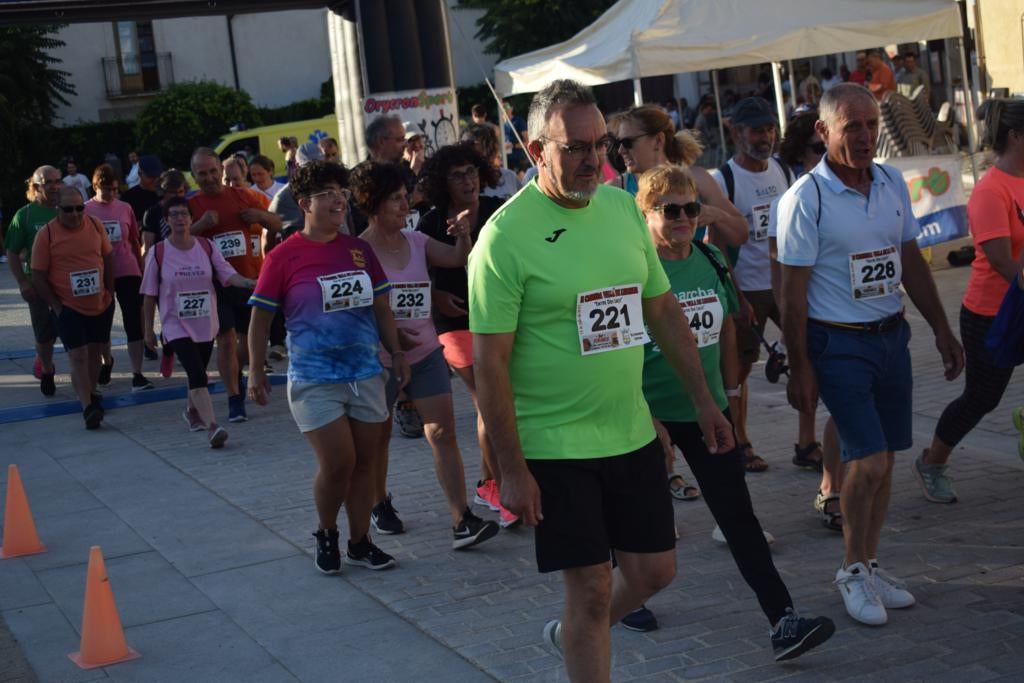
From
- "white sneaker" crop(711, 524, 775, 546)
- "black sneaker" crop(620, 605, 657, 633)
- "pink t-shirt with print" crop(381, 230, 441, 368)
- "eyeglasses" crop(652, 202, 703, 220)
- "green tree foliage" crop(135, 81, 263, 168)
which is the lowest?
"black sneaker" crop(620, 605, 657, 633)

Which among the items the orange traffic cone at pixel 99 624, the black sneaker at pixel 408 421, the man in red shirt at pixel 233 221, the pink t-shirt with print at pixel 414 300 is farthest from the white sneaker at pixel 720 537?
the man in red shirt at pixel 233 221

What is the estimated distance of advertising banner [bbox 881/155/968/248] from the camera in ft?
45.0

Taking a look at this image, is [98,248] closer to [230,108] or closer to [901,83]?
[901,83]

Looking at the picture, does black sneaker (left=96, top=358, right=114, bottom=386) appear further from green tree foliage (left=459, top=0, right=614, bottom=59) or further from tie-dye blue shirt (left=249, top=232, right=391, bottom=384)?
green tree foliage (left=459, top=0, right=614, bottom=59)

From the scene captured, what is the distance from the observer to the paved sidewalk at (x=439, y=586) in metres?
4.93

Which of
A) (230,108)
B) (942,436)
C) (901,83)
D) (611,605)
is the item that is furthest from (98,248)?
→ (230,108)

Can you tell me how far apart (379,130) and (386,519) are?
110 inches

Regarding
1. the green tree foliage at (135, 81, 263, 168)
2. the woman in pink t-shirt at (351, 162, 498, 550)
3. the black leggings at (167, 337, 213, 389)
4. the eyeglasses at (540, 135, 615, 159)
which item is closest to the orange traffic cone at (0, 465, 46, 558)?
the woman in pink t-shirt at (351, 162, 498, 550)

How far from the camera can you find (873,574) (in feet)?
17.0

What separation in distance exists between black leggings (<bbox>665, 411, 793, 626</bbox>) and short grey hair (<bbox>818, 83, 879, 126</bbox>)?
132 centimetres

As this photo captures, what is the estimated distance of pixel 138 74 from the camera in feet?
145

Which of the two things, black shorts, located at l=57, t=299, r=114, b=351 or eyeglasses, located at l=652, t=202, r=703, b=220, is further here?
black shorts, located at l=57, t=299, r=114, b=351

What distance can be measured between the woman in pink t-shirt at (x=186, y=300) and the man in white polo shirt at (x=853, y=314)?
5271mm

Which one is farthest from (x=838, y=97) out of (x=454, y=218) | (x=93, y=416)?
(x=93, y=416)
